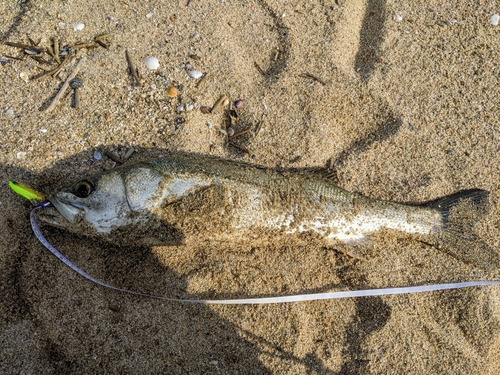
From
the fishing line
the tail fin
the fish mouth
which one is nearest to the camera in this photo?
the fish mouth

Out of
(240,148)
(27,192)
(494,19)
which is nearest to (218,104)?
(240,148)

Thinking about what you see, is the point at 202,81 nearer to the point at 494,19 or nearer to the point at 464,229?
the point at 464,229

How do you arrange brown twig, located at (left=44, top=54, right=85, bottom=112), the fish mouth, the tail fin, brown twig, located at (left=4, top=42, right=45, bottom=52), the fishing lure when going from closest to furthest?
the fish mouth, the fishing lure, the tail fin, brown twig, located at (left=44, top=54, right=85, bottom=112), brown twig, located at (left=4, top=42, right=45, bottom=52)

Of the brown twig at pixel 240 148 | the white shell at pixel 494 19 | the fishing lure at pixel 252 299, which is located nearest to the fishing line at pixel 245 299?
the fishing lure at pixel 252 299

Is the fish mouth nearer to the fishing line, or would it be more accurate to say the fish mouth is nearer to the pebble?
the fishing line

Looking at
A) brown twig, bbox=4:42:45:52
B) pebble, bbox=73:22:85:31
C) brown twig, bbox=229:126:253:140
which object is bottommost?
brown twig, bbox=229:126:253:140

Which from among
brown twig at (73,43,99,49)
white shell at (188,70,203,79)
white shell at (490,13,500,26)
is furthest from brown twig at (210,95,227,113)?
white shell at (490,13,500,26)
